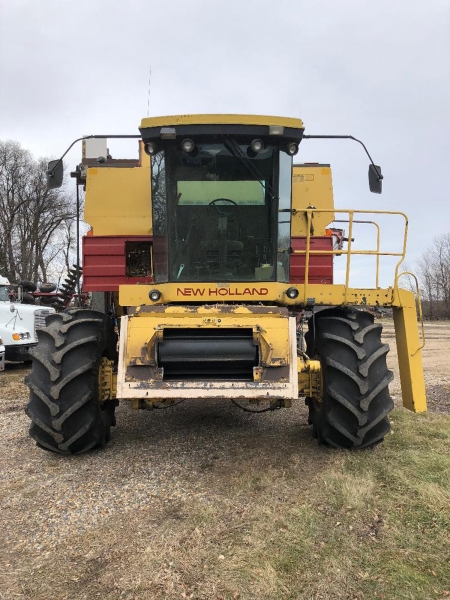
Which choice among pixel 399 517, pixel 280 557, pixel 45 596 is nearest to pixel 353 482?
pixel 399 517

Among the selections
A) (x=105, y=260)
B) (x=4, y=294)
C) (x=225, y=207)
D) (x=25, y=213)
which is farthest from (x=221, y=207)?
(x=25, y=213)

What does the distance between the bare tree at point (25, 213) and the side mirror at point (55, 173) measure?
123ft

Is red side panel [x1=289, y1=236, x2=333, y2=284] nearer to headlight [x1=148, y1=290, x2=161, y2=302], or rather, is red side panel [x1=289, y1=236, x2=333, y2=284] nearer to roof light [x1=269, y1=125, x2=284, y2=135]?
roof light [x1=269, y1=125, x2=284, y2=135]

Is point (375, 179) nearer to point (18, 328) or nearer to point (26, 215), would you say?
point (18, 328)

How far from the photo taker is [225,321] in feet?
14.8

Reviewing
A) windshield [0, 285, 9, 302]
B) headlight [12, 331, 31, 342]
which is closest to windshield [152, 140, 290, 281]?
headlight [12, 331, 31, 342]

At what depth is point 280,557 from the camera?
296cm

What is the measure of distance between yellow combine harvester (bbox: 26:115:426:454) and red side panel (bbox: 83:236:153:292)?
951 millimetres

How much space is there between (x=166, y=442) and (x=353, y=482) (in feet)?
7.07

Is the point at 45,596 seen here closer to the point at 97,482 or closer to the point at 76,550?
the point at 76,550

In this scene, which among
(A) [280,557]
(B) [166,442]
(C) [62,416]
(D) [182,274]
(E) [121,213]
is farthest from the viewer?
(E) [121,213]

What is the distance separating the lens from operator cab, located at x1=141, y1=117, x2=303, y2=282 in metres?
4.88

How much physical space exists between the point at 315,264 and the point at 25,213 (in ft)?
134

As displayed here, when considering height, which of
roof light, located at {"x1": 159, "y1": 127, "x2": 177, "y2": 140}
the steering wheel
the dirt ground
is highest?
roof light, located at {"x1": 159, "y1": 127, "x2": 177, "y2": 140}
